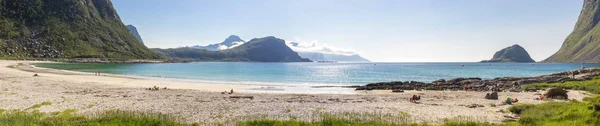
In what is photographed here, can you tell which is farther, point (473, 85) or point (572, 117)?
point (473, 85)

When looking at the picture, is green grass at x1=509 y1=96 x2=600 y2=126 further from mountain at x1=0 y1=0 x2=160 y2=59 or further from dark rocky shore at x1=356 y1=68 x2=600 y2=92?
mountain at x1=0 y1=0 x2=160 y2=59

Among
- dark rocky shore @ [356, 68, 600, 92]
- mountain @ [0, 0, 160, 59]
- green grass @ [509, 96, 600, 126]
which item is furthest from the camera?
mountain @ [0, 0, 160, 59]

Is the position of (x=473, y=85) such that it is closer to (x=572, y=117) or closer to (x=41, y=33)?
(x=572, y=117)

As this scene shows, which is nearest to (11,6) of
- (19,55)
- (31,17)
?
(31,17)

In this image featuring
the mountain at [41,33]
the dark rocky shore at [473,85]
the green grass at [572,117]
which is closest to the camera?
the green grass at [572,117]

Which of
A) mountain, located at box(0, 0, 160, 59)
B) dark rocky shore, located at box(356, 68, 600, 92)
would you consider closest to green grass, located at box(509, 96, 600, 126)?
dark rocky shore, located at box(356, 68, 600, 92)

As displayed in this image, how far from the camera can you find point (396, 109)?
81.3 feet

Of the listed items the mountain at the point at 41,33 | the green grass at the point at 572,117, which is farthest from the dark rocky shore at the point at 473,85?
the mountain at the point at 41,33

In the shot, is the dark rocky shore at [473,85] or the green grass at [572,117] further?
the dark rocky shore at [473,85]

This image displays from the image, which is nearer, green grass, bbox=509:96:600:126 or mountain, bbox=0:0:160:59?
green grass, bbox=509:96:600:126

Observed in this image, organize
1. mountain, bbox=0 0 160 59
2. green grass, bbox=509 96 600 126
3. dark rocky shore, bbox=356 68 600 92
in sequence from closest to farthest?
1. green grass, bbox=509 96 600 126
2. dark rocky shore, bbox=356 68 600 92
3. mountain, bbox=0 0 160 59

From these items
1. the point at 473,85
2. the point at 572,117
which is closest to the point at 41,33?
the point at 473,85

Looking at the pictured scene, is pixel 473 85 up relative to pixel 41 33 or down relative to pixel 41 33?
down

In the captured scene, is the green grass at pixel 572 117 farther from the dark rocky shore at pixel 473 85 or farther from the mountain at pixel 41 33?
the mountain at pixel 41 33
